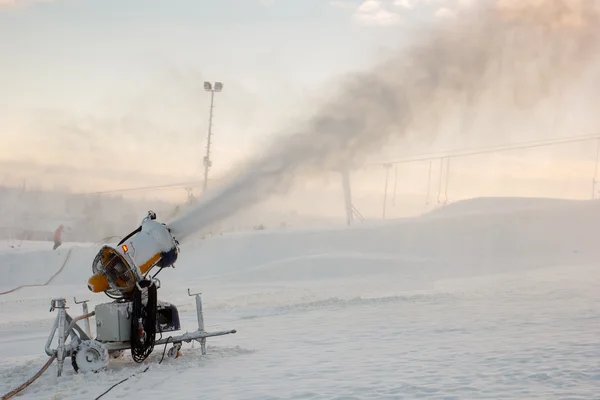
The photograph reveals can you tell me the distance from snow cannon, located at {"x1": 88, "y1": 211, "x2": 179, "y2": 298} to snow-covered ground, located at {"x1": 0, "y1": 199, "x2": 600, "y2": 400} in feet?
4.91

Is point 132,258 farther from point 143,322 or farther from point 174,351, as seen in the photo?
point 174,351

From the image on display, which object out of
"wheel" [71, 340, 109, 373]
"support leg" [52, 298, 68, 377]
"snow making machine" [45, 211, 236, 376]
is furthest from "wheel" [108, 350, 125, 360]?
"support leg" [52, 298, 68, 377]

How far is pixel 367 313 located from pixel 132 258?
800 cm

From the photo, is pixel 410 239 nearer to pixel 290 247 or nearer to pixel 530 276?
pixel 290 247

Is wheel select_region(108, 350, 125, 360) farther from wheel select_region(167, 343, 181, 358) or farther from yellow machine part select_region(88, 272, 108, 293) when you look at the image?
yellow machine part select_region(88, 272, 108, 293)

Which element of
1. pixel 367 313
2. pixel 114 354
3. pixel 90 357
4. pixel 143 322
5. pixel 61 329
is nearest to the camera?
pixel 61 329

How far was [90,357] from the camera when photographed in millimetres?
10453

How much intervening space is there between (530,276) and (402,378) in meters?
17.0

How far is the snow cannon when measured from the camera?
1066 centimetres

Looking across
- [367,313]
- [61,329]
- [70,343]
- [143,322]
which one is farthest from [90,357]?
[367,313]

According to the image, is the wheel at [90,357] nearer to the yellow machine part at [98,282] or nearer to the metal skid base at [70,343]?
the metal skid base at [70,343]

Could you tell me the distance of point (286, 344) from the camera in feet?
42.2

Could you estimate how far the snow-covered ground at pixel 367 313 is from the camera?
9.20 meters

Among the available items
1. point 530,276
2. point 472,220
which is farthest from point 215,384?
point 472,220
